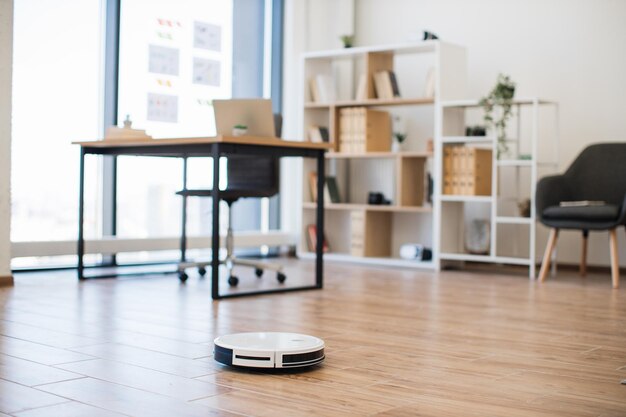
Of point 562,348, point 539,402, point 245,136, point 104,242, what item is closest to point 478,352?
point 562,348

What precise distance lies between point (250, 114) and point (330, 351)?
1998 millimetres

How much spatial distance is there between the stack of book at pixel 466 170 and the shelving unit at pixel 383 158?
19cm

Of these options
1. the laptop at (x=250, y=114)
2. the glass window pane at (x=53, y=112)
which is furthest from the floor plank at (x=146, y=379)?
the glass window pane at (x=53, y=112)

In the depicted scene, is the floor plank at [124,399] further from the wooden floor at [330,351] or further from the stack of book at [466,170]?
the stack of book at [466,170]

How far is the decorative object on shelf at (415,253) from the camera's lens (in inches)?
252

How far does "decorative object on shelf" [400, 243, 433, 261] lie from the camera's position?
6.40 m

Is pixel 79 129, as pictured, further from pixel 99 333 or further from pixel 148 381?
pixel 148 381

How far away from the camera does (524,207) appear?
5902mm

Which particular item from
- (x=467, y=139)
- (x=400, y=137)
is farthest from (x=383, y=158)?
(x=467, y=139)

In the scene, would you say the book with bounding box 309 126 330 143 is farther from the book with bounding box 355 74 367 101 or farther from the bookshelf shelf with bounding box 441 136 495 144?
the bookshelf shelf with bounding box 441 136 495 144

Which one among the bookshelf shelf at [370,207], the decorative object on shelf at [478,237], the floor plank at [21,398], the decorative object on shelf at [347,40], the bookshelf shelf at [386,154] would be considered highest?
the decorative object on shelf at [347,40]

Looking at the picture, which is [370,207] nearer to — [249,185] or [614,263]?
[249,185]

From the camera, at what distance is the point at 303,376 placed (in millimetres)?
2428

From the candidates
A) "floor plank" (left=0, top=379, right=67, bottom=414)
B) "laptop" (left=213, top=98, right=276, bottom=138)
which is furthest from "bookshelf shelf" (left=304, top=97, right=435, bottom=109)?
"floor plank" (left=0, top=379, right=67, bottom=414)
